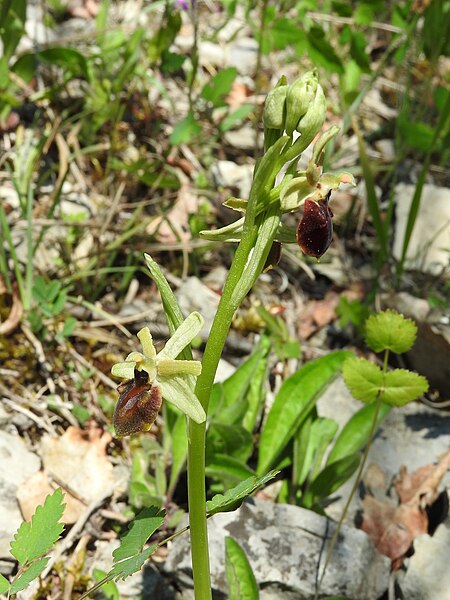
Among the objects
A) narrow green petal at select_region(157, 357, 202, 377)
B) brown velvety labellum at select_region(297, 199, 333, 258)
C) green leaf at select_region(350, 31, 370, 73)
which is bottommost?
narrow green petal at select_region(157, 357, 202, 377)

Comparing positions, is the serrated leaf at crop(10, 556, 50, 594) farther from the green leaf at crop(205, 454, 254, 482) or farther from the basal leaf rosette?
the green leaf at crop(205, 454, 254, 482)

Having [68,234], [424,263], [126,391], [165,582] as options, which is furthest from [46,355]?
[424,263]

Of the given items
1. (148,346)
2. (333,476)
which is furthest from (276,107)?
(333,476)

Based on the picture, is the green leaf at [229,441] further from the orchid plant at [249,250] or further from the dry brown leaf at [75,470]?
the orchid plant at [249,250]

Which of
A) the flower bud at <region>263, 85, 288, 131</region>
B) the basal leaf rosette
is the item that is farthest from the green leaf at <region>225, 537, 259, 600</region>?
the flower bud at <region>263, 85, 288, 131</region>

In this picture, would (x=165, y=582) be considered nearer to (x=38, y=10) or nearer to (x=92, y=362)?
(x=92, y=362)
